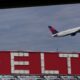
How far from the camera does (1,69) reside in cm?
4306

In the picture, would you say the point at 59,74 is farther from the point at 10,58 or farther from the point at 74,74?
the point at 10,58

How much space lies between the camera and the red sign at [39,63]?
141 ft

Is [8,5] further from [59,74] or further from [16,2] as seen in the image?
[59,74]

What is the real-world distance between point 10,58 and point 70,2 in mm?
35234

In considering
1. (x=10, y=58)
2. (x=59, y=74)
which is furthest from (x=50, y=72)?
(x=10, y=58)

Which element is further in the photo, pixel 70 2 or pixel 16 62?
pixel 16 62

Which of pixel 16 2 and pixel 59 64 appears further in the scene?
pixel 59 64

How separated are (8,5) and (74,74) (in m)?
35.2

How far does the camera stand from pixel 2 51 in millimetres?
42812

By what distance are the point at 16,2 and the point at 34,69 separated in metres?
36.0

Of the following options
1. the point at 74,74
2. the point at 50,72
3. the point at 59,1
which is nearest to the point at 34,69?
the point at 50,72

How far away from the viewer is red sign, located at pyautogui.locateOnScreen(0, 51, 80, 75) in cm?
4300

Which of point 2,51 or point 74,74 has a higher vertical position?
point 2,51

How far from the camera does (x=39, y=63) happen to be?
1747 inches
